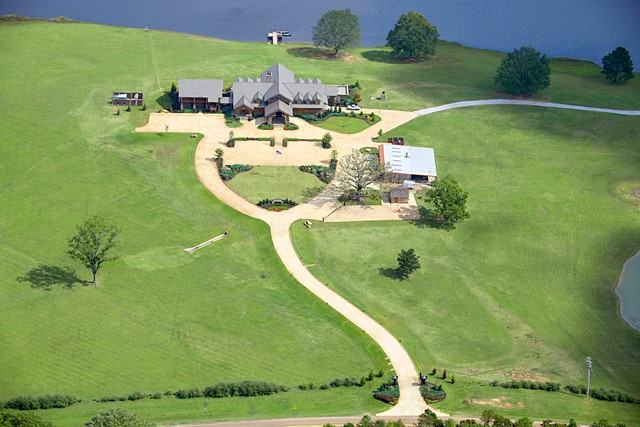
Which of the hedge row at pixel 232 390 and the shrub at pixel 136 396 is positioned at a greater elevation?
the hedge row at pixel 232 390

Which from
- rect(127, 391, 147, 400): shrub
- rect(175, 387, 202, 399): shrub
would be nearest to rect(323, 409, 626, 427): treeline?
rect(175, 387, 202, 399): shrub

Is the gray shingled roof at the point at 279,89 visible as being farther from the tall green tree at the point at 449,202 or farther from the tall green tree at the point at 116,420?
the tall green tree at the point at 116,420

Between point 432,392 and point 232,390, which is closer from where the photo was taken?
point 232,390

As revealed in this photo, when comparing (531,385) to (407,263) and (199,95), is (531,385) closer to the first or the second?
(407,263)

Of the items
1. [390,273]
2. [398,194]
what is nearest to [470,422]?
[390,273]

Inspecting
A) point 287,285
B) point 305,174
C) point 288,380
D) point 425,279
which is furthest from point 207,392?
point 305,174

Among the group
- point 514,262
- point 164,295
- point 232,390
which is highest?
point 514,262

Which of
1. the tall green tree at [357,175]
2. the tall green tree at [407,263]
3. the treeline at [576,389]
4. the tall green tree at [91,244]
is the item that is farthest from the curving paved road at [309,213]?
the tall green tree at [91,244]
